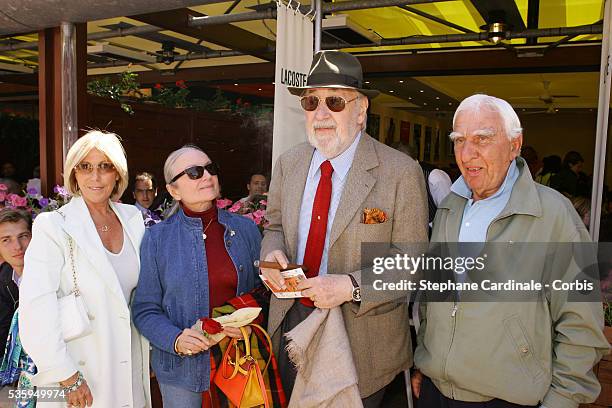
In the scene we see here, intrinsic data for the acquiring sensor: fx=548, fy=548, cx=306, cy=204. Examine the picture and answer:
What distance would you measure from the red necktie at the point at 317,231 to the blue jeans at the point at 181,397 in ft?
2.13

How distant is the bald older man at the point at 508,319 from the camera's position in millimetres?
1894

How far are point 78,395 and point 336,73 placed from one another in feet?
5.89

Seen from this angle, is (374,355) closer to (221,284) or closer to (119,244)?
(221,284)

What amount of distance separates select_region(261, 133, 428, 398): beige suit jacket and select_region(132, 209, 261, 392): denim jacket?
0.33 m

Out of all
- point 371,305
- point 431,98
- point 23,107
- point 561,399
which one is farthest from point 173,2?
point 23,107

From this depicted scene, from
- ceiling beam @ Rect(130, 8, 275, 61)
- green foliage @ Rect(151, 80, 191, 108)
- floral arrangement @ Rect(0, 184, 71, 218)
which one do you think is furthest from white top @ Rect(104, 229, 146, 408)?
green foliage @ Rect(151, 80, 191, 108)

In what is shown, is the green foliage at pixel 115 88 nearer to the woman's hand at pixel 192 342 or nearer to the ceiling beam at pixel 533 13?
the woman's hand at pixel 192 342

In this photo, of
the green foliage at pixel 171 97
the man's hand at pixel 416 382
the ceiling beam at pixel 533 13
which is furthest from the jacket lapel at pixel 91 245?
the ceiling beam at pixel 533 13

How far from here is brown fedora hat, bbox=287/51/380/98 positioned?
7.52ft

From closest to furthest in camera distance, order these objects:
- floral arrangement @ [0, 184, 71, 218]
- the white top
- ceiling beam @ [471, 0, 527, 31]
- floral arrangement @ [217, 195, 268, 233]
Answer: the white top, floral arrangement @ [217, 195, 268, 233], floral arrangement @ [0, 184, 71, 218], ceiling beam @ [471, 0, 527, 31]

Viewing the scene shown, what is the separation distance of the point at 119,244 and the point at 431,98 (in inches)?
482

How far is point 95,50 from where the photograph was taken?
30.6 ft

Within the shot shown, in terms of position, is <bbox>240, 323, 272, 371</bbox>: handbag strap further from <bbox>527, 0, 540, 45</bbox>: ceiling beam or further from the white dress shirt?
<bbox>527, 0, 540, 45</bbox>: ceiling beam

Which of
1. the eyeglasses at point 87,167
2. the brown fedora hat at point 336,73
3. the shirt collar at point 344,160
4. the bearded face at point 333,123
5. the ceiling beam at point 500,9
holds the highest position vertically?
the ceiling beam at point 500,9
